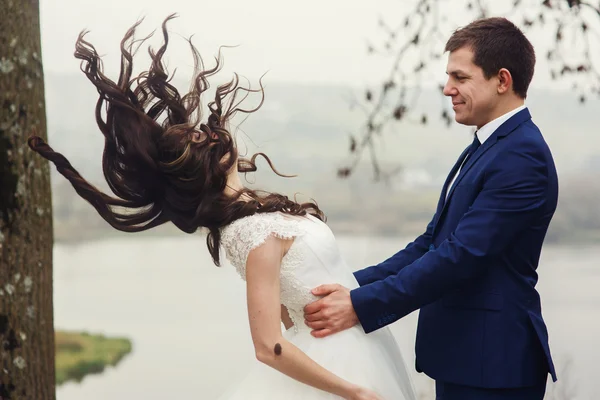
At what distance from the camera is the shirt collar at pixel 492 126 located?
211 cm

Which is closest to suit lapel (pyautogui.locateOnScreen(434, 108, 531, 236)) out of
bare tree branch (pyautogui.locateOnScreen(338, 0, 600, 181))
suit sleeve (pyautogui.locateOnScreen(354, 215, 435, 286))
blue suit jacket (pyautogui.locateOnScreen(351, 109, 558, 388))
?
blue suit jacket (pyautogui.locateOnScreen(351, 109, 558, 388))

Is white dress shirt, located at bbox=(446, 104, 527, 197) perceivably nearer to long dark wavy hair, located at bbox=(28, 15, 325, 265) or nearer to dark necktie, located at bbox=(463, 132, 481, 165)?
dark necktie, located at bbox=(463, 132, 481, 165)

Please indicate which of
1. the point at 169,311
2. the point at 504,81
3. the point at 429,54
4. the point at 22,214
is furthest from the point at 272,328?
the point at 429,54

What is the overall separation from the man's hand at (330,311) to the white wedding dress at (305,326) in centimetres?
2

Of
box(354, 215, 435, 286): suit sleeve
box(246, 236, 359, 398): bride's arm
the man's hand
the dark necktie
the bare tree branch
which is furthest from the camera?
the bare tree branch

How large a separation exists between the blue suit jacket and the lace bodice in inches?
4.6

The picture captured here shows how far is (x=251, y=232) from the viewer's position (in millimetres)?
1980

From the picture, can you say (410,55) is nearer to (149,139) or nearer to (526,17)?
(526,17)

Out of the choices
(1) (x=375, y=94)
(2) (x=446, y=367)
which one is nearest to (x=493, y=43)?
(2) (x=446, y=367)

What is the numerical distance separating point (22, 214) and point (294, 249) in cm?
108

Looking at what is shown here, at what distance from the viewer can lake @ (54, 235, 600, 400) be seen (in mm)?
4031

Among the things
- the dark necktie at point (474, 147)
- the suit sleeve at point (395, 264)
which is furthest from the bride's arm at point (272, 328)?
the dark necktie at point (474, 147)

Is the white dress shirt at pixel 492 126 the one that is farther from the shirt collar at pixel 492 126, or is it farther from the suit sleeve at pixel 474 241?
the suit sleeve at pixel 474 241

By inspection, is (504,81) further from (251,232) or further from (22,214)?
(22,214)
